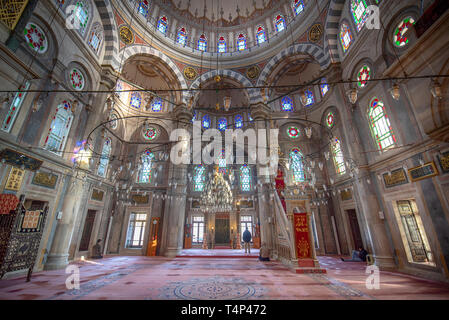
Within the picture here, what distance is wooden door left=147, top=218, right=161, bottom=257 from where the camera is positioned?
9.37m

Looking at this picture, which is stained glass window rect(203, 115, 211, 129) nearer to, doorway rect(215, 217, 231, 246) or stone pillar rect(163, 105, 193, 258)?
stone pillar rect(163, 105, 193, 258)

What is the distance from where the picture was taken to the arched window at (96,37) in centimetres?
771

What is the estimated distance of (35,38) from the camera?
5477 mm

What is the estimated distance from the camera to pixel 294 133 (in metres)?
11.8

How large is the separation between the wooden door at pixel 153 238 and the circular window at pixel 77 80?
24.1 feet

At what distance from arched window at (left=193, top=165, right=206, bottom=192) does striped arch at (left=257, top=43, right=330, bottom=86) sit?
316 inches

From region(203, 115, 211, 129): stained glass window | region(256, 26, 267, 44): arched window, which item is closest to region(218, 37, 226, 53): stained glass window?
region(256, 26, 267, 44): arched window

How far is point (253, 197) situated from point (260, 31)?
1202 cm

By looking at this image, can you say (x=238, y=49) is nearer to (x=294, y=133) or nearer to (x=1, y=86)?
(x=294, y=133)

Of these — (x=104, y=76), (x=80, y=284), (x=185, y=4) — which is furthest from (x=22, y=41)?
(x=185, y=4)

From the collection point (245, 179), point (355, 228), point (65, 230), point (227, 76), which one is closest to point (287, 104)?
point (227, 76)

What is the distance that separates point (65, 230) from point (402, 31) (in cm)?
1309

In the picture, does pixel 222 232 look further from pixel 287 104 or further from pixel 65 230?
pixel 287 104
